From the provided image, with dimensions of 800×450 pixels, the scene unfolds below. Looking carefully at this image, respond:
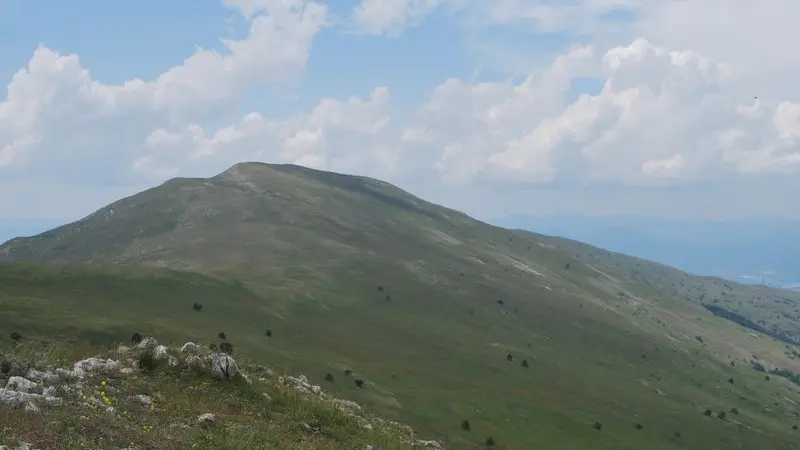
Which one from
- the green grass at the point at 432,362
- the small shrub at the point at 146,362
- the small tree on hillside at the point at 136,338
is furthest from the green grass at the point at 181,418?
the green grass at the point at 432,362

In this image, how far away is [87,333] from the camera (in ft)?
202

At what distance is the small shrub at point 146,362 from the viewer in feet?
86.7

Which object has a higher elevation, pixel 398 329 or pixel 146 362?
pixel 146 362

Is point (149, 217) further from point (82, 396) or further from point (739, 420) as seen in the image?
point (82, 396)

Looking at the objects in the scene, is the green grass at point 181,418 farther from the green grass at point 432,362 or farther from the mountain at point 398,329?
the green grass at point 432,362

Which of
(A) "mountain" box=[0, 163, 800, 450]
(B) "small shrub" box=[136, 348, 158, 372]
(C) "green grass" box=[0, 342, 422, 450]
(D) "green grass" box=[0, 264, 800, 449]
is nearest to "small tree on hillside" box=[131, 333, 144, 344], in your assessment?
(D) "green grass" box=[0, 264, 800, 449]

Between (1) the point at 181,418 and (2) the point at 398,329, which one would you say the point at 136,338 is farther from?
(2) the point at 398,329

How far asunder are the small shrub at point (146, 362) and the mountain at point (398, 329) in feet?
96.4

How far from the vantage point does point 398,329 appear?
387 ft

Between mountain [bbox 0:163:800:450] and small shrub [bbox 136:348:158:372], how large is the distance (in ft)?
96.4

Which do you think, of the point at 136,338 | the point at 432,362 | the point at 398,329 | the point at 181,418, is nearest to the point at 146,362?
the point at 181,418

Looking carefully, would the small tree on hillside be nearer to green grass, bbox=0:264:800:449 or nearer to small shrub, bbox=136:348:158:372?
green grass, bbox=0:264:800:449

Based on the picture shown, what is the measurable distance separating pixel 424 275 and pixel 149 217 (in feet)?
296

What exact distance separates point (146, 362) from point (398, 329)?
3670 inches
